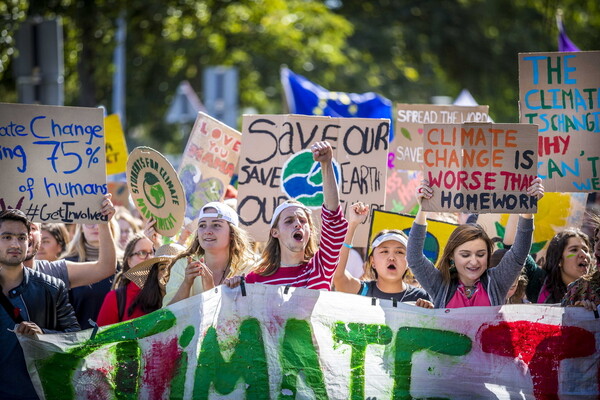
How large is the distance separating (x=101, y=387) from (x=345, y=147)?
2836mm

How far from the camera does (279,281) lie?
5172 mm

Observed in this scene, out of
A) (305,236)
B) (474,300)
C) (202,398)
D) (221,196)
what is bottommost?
(202,398)

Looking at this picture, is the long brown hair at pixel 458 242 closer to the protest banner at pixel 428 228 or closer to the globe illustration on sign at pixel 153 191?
the protest banner at pixel 428 228

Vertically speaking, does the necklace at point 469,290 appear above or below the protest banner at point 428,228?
below

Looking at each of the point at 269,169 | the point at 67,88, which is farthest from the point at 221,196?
the point at 67,88

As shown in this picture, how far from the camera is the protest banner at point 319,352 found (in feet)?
15.3

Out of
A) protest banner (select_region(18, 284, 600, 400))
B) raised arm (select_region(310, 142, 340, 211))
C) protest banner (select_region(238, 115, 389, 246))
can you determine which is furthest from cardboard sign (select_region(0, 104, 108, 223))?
raised arm (select_region(310, 142, 340, 211))

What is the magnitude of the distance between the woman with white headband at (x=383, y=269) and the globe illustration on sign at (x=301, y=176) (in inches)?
34.8

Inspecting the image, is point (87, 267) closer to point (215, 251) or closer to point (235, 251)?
point (215, 251)

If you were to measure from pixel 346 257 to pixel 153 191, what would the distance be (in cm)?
128

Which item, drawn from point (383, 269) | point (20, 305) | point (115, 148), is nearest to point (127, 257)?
point (20, 305)

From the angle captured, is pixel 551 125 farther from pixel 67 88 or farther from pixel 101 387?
pixel 67 88

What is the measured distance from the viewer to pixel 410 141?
788 centimetres

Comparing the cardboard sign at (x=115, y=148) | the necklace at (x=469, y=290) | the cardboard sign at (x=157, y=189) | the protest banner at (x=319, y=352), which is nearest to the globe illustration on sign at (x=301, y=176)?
the cardboard sign at (x=157, y=189)
